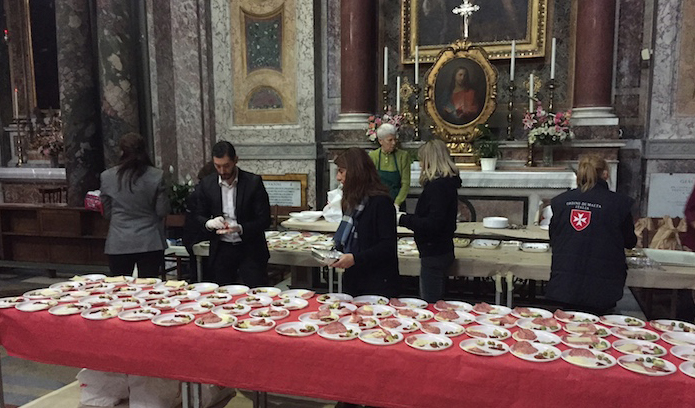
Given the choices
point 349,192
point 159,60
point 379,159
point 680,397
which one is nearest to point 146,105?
point 159,60

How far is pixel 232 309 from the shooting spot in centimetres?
287

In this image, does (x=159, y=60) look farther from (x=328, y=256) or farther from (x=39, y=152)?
(x=328, y=256)

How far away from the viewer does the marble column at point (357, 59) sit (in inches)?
334

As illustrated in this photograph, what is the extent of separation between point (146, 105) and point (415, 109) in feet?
15.5

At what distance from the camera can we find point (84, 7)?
8.74 m

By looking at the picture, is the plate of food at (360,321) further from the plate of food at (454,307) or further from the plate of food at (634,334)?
the plate of food at (634,334)

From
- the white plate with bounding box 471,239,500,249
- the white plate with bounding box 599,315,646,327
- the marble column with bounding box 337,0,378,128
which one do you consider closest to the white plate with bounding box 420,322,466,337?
the white plate with bounding box 599,315,646,327

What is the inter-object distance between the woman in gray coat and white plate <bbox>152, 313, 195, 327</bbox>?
1.71 meters

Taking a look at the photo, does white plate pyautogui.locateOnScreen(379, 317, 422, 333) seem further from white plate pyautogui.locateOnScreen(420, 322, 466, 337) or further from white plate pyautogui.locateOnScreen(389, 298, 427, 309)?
white plate pyautogui.locateOnScreen(389, 298, 427, 309)

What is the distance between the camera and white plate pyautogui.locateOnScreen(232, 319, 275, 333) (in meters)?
2.52

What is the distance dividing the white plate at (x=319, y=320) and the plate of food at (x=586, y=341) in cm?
107

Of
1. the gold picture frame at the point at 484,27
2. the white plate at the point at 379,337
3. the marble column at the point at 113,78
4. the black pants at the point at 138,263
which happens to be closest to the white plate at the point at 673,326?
the white plate at the point at 379,337

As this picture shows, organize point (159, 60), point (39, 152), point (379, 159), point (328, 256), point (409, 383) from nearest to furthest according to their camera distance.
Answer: point (409, 383) → point (328, 256) → point (379, 159) → point (159, 60) → point (39, 152)

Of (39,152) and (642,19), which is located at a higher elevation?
(642,19)
